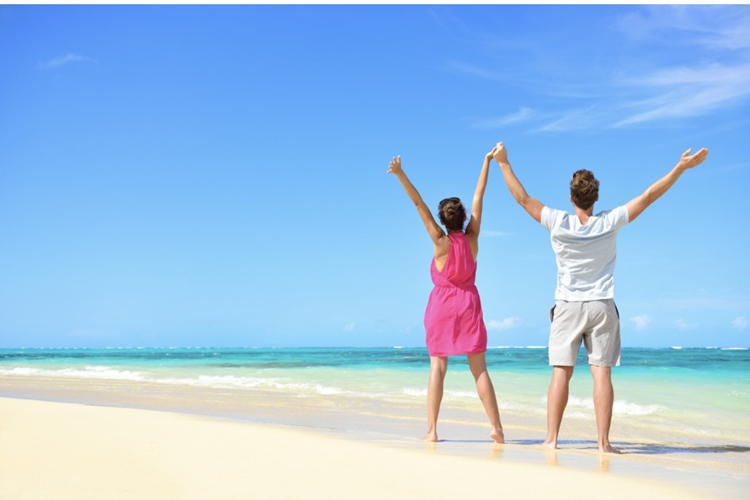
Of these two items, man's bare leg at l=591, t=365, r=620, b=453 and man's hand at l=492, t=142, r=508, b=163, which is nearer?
man's bare leg at l=591, t=365, r=620, b=453

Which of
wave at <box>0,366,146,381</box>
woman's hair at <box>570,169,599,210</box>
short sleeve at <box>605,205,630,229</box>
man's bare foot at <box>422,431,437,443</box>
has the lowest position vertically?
wave at <box>0,366,146,381</box>

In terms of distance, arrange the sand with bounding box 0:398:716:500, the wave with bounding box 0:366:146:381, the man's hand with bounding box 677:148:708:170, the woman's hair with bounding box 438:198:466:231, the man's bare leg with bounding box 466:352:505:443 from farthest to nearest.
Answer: the wave with bounding box 0:366:146:381
the woman's hair with bounding box 438:198:466:231
the man's bare leg with bounding box 466:352:505:443
the man's hand with bounding box 677:148:708:170
the sand with bounding box 0:398:716:500

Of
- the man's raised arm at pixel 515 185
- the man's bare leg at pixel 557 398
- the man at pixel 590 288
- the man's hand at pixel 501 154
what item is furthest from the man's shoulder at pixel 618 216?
the man's bare leg at pixel 557 398

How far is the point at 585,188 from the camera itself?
14.2ft

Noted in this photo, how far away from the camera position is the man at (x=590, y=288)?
424 cm

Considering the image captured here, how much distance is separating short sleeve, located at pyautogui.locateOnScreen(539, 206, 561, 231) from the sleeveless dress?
0.55m

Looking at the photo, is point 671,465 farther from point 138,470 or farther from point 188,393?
point 188,393

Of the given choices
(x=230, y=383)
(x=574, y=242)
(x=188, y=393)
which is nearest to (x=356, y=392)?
(x=188, y=393)

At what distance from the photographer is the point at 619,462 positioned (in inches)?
150

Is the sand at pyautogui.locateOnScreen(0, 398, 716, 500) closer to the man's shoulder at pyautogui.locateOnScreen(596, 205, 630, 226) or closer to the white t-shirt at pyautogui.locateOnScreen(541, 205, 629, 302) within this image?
the white t-shirt at pyautogui.locateOnScreen(541, 205, 629, 302)

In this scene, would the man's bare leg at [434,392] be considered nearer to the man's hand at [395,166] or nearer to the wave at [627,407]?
the man's hand at [395,166]

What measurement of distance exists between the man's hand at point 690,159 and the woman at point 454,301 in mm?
1154

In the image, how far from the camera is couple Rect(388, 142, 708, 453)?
13.9ft

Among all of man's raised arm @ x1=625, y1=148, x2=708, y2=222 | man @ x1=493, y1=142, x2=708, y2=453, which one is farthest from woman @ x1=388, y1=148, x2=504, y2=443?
man's raised arm @ x1=625, y1=148, x2=708, y2=222
